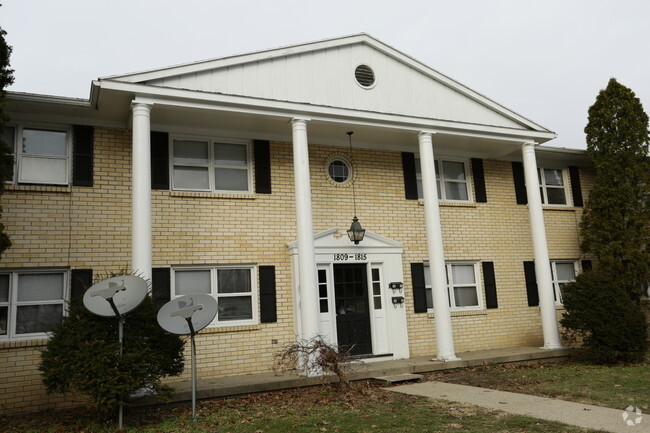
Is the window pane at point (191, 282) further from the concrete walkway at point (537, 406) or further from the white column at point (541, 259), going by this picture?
the white column at point (541, 259)

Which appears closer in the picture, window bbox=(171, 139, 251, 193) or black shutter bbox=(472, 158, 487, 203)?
window bbox=(171, 139, 251, 193)

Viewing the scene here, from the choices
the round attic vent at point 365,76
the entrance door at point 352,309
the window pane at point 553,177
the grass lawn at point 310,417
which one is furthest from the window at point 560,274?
the grass lawn at point 310,417

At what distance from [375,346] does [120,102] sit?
22.6 feet

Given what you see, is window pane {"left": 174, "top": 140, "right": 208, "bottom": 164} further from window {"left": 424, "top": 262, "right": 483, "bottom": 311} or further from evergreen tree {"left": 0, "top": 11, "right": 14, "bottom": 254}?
window {"left": 424, "top": 262, "right": 483, "bottom": 311}

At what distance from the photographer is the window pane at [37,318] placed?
9.51 meters

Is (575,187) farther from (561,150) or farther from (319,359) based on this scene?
(319,359)

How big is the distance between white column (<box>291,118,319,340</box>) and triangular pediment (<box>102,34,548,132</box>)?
93cm

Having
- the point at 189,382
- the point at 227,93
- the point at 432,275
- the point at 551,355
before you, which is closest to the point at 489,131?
the point at 432,275

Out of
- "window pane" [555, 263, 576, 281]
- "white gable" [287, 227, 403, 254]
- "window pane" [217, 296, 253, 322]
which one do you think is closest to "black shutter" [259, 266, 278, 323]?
"window pane" [217, 296, 253, 322]

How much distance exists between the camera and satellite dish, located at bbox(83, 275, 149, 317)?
7281 millimetres

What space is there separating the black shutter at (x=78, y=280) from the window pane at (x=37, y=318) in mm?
398

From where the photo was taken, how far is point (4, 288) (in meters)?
9.54

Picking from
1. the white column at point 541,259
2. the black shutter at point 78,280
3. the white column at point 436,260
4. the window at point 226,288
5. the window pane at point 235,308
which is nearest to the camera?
the black shutter at point 78,280

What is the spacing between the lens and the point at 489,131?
12.6 metres
